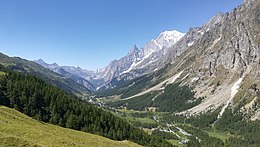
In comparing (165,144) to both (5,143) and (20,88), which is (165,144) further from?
(5,143)

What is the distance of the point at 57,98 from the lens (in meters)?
140

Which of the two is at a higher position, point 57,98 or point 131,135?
point 57,98

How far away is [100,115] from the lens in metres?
150

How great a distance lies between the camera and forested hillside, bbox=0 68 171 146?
5032 inches

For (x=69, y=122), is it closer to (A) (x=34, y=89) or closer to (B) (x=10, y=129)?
(A) (x=34, y=89)

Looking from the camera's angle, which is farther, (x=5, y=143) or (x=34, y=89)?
(x=34, y=89)

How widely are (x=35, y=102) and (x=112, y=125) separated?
37489 millimetres

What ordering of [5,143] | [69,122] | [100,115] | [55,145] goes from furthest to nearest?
[100,115]
[69,122]
[55,145]
[5,143]

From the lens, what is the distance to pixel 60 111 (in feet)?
446

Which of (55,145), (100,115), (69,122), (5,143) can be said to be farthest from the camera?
(100,115)

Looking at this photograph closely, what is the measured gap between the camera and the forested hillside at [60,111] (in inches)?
5032

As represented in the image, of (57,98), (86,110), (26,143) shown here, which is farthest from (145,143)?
(26,143)

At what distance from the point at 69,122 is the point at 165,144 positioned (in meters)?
47.3

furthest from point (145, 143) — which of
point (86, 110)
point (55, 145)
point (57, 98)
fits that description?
point (55, 145)
